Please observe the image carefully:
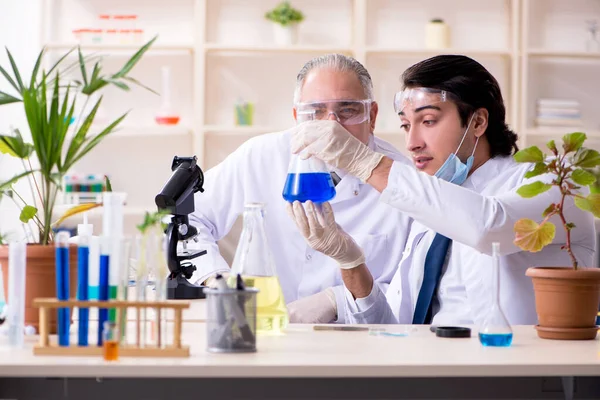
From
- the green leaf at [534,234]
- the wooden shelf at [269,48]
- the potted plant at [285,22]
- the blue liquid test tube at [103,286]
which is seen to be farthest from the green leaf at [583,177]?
the potted plant at [285,22]

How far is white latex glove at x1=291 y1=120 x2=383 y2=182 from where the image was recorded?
1.89m

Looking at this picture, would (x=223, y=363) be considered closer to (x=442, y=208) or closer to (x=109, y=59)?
(x=442, y=208)

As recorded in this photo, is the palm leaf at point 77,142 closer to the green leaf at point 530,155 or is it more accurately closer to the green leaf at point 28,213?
the green leaf at point 28,213

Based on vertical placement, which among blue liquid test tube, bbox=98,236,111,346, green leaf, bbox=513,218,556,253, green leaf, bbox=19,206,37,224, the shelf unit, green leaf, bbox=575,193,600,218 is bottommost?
blue liquid test tube, bbox=98,236,111,346

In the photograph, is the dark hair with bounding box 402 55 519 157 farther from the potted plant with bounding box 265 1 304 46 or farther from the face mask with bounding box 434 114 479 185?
the potted plant with bounding box 265 1 304 46

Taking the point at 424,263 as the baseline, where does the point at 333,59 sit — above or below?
above

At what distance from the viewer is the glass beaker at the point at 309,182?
1884 mm

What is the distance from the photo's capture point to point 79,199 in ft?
16.3

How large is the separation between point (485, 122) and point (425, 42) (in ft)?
10.3

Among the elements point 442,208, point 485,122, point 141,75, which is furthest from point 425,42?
point 442,208

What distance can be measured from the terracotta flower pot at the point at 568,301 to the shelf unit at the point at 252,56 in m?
3.68

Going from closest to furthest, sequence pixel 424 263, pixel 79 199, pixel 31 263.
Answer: pixel 31 263 → pixel 424 263 → pixel 79 199

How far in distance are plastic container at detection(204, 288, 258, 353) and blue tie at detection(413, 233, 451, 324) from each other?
88 centimetres

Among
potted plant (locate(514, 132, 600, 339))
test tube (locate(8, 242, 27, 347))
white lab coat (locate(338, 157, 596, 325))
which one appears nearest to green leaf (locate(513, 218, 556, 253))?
potted plant (locate(514, 132, 600, 339))
